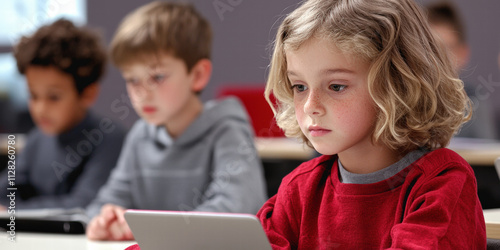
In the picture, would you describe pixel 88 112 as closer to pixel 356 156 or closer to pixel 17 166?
pixel 17 166

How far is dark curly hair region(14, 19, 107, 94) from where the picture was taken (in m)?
1.85

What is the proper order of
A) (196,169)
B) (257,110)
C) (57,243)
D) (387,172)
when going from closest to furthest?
(387,172), (57,243), (196,169), (257,110)

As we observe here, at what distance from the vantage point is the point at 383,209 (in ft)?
2.48

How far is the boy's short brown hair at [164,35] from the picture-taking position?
4.66 ft

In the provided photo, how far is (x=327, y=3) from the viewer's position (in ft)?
2.57

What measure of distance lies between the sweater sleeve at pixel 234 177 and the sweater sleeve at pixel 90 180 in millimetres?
525

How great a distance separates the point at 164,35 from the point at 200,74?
0.14 meters

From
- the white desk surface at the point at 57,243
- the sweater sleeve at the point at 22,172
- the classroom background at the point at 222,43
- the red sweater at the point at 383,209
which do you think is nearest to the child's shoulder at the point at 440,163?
the red sweater at the point at 383,209

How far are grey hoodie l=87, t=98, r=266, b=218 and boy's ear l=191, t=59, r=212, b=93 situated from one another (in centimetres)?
6

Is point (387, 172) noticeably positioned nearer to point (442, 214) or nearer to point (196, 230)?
point (442, 214)

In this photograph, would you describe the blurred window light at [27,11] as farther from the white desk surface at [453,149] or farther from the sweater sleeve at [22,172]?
the sweater sleeve at [22,172]

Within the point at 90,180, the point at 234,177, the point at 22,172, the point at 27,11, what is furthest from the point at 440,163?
the point at 27,11

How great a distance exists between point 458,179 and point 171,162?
92cm

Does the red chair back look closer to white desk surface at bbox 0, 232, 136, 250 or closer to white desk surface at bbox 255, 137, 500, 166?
white desk surface at bbox 255, 137, 500, 166
